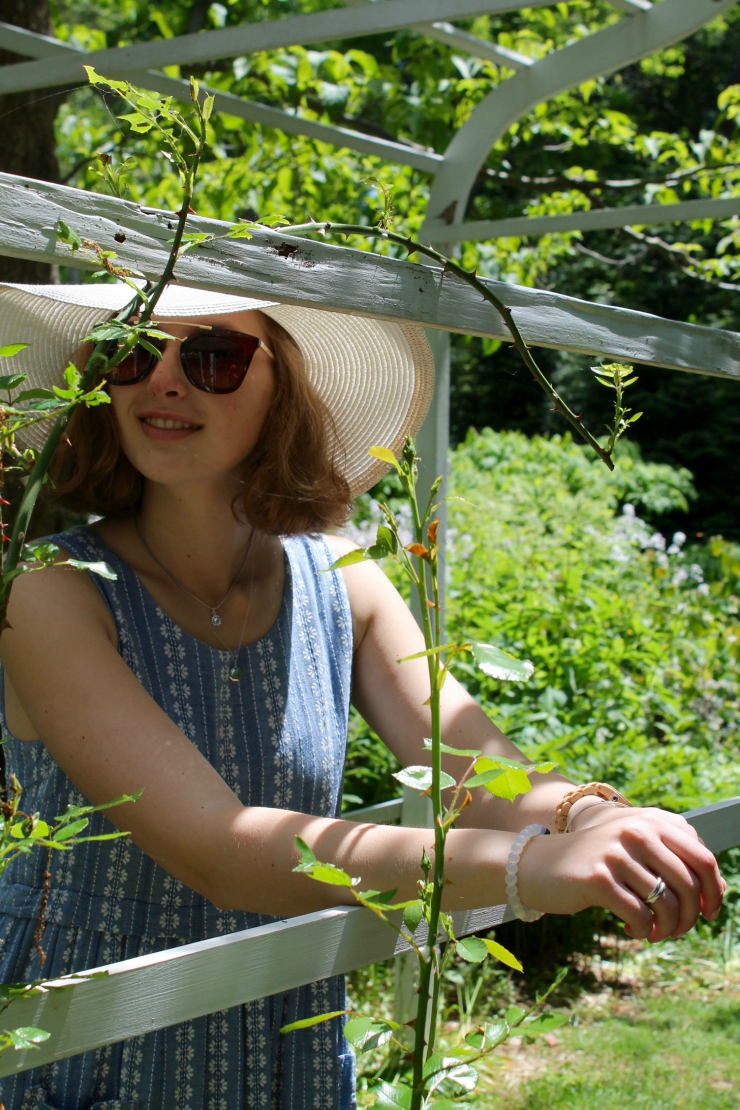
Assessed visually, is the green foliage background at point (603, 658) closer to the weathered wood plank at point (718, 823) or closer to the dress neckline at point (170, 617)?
the dress neckline at point (170, 617)

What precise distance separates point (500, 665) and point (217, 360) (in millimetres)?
896

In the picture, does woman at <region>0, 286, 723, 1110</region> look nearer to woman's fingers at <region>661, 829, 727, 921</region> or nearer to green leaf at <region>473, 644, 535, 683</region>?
woman's fingers at <region>661, 829, 727, 921</region>

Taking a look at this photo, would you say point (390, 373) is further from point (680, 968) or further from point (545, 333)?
point (680, 968)

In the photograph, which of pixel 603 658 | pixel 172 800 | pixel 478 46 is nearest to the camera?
pixel 172 800

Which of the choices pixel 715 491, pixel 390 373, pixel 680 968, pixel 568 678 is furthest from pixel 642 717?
pixel 715 491

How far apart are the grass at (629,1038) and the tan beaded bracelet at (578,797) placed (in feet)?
5.24

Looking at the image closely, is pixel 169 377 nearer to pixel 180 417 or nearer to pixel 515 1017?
pixel 180 417

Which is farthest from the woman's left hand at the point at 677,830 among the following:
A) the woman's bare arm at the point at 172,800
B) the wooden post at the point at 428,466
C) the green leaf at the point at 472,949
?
the wooden post at the point at 428,466

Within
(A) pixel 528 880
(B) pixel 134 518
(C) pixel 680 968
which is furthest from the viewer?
(C) pixel 680 968

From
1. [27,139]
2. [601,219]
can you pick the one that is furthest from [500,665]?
[27,139]

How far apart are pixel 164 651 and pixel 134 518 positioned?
0.26m

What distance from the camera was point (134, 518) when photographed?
162cm

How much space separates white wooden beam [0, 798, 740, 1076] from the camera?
2.51 feet

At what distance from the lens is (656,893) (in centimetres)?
89
